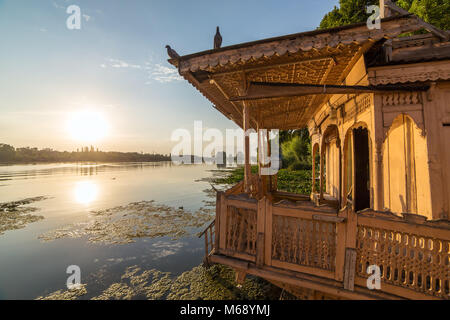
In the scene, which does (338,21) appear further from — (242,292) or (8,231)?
(8,231)

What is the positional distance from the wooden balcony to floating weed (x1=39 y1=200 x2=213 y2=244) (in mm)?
9034

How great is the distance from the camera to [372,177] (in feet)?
13.2

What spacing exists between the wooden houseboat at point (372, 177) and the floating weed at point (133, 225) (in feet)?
30.6

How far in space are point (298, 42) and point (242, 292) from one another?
688cm

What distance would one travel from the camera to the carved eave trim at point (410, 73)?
3434 millimetres

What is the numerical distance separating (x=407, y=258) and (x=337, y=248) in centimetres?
84

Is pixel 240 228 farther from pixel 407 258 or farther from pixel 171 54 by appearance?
pixel 171 54

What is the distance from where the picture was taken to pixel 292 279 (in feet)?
9.53

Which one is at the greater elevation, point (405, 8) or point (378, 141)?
point (405, 8)

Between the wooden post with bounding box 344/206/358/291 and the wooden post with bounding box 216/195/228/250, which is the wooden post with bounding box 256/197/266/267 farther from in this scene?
the wooden post with bounding box 344/206/358/291

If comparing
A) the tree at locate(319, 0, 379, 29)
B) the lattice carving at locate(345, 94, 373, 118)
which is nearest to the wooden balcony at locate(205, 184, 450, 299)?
the lattice carving at locate(345, 94, 373, 118)

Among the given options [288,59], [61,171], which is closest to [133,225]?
[288,59]

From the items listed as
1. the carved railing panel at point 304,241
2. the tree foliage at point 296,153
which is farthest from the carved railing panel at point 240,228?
the tree foliage at point 296,153

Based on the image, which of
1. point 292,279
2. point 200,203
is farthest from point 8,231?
point 292,279
